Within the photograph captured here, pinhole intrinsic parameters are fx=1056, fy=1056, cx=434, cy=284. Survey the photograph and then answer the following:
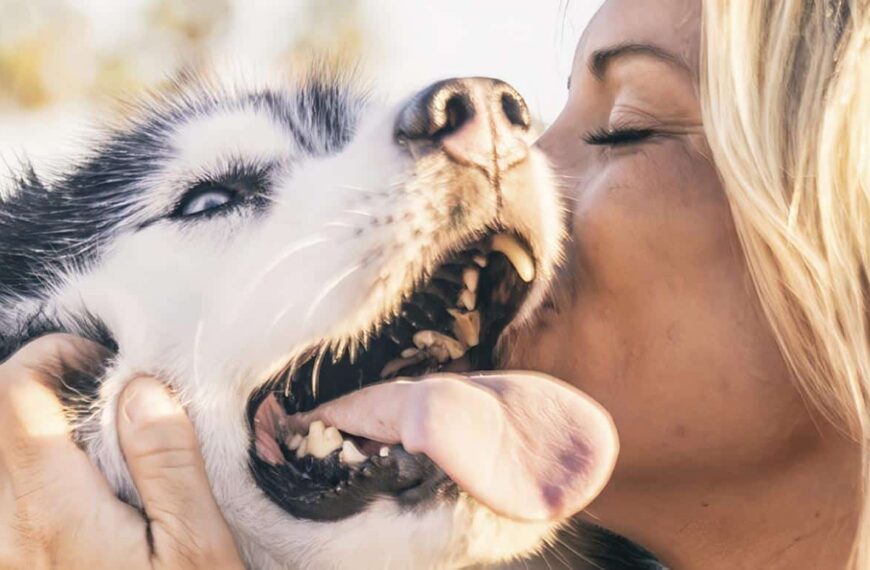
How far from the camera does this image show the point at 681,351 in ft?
4.36

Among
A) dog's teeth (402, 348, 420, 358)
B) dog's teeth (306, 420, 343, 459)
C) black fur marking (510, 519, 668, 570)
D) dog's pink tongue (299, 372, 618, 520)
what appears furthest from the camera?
black fur marking (510, 519, 668, 570)

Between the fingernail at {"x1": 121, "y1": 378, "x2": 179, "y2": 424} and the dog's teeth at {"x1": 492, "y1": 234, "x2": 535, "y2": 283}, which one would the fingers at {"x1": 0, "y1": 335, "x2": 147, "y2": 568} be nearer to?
the fingernail at {"x1": 121, "y1": 378, "x2": 179, "y2": 424}

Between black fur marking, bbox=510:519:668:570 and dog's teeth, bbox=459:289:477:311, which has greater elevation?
dog's teeth, bbox=459:289:477:311

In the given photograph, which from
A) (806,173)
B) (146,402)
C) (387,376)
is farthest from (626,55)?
(146,402)

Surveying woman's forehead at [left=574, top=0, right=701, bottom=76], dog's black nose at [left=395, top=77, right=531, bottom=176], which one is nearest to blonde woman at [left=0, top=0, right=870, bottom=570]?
woman's forehead at [left=574, top=0, right=701, bottom=76]

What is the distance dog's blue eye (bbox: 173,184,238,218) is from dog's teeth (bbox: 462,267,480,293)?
Answer: 0.31 metres

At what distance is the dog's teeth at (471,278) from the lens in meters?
1.33

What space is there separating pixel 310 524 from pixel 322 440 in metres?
0.10

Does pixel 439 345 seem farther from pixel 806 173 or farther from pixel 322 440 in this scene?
pixel 806 173

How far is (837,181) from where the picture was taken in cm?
125

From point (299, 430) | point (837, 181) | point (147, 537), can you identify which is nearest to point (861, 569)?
point (837, 181)

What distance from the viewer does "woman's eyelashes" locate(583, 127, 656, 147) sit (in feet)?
4.65

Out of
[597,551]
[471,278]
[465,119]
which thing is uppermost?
[465,119]

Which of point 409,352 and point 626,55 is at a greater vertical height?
point 626,55
